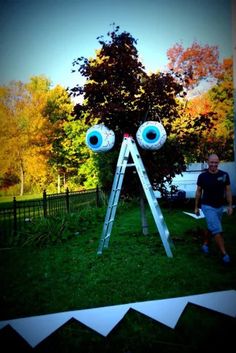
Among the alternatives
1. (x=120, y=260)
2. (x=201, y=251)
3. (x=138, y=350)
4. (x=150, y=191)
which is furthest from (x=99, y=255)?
(x=138, y=350)

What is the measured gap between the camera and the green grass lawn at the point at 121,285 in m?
2.67

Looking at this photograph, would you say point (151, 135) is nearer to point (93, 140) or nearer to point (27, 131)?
point (93, 140)

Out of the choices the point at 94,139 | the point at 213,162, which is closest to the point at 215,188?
the point at 213,162

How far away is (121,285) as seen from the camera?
3939 mm

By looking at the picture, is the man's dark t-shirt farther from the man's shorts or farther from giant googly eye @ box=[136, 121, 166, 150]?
giant googly eye @ box=[136, 121, 166, 150]

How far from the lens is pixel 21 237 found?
707cm

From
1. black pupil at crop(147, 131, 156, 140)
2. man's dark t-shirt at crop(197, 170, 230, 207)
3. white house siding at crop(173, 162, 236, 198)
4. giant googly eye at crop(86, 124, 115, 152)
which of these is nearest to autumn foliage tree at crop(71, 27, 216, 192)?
giant googly eye at crop(86, 124, 115, 152)

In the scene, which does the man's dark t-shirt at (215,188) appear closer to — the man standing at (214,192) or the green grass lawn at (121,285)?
the man standing at (214,192)

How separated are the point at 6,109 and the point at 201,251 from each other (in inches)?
735

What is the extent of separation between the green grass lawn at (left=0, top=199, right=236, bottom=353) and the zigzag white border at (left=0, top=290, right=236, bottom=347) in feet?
0.25

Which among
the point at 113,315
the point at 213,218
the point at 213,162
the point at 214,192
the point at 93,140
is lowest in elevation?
the point at 113,315

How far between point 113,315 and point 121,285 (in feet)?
2.67

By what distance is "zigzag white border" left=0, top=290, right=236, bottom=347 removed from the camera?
2.93 m

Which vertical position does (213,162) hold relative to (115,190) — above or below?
above
